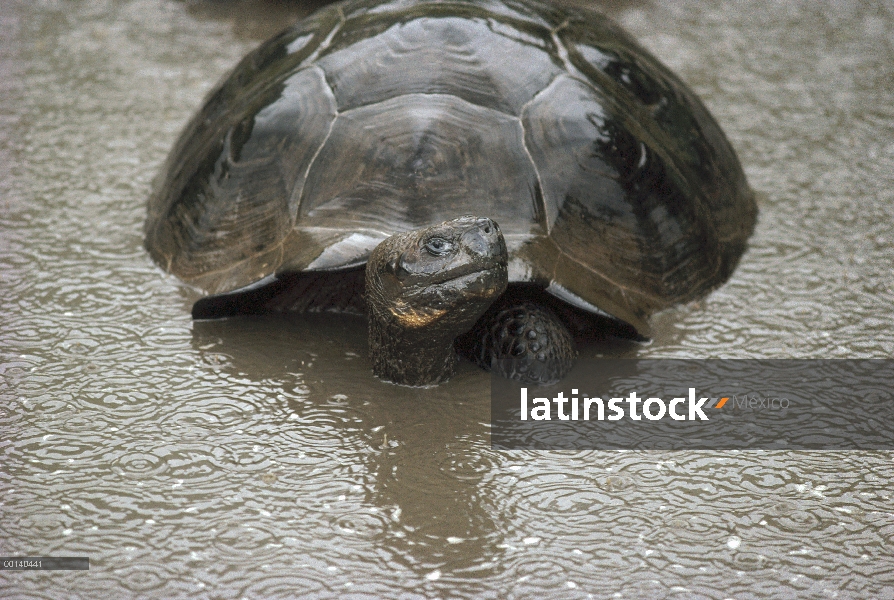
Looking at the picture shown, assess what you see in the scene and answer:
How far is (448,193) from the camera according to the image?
3057 millimetres

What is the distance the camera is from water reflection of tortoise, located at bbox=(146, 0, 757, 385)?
2955mm

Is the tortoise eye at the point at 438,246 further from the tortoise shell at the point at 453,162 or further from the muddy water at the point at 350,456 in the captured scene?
the muddy water at the point at 350,456

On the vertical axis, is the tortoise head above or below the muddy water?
above

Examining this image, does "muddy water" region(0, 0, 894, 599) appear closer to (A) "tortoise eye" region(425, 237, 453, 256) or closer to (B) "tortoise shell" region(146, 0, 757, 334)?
(B) "tortoise shell" region(146, 0, 757, 334)

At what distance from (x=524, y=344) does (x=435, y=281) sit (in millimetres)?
450

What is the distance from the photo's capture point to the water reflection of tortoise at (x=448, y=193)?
2.96 m

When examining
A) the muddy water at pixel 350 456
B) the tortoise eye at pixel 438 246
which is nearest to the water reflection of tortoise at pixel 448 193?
the tortoise eye at pixel 438 246

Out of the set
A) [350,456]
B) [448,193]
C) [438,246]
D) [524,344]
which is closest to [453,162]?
[448,193]

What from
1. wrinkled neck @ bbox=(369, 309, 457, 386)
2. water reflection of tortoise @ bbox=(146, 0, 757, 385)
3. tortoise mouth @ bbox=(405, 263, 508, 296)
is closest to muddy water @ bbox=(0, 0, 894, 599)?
wrinkled neck @ bbox=(369, 309, 457, 386)

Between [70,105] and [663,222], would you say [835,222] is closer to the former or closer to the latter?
[663,222]

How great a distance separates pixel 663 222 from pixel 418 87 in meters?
0.96

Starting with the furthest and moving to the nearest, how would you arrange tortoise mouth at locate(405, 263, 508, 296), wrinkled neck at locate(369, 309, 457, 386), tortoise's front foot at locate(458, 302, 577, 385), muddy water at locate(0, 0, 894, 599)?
tortoise's front foot at locate(458, 302, 577, 385) < wrinkled neck at locate(369, 309, 457, 386) < tortoise mouth at locate(405, 263, 508, 296) < muddy water at locate(0, 0, 894, 599)

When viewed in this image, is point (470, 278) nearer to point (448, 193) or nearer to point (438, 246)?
point (438, 246)

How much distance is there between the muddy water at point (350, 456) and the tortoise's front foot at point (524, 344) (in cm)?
10
